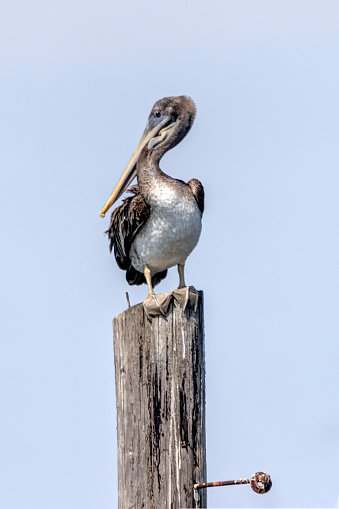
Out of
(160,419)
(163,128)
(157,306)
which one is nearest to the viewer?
(160,419)

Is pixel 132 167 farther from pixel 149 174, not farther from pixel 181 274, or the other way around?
pixel 181 274

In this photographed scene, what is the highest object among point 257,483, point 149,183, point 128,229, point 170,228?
point 149,183

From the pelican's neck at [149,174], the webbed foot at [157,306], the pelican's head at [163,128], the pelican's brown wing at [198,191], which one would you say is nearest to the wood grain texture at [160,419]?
the webbed foot at [157,306]

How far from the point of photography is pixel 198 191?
24.8 ft

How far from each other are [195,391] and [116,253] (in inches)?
123

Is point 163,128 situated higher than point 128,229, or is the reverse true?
point 163,128

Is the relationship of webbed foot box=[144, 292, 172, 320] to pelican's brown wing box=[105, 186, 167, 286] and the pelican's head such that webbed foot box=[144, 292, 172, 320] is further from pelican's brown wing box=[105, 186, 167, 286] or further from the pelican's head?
the pelican's head

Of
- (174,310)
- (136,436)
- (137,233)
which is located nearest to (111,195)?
(137,233)

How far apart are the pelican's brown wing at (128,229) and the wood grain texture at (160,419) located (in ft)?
8.35

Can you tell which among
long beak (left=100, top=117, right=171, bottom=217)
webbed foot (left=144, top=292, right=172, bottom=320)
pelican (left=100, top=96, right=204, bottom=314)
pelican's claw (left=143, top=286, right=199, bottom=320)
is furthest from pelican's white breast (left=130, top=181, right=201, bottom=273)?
webbed foot (left=144, top=292, right=172, bottom=320)

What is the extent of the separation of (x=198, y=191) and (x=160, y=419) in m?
3.07

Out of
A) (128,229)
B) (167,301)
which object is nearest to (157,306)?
(167,301)

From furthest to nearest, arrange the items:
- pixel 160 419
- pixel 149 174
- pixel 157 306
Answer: pixel 149 174
pixel 157 306
pixel 160 419

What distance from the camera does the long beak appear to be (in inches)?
300
